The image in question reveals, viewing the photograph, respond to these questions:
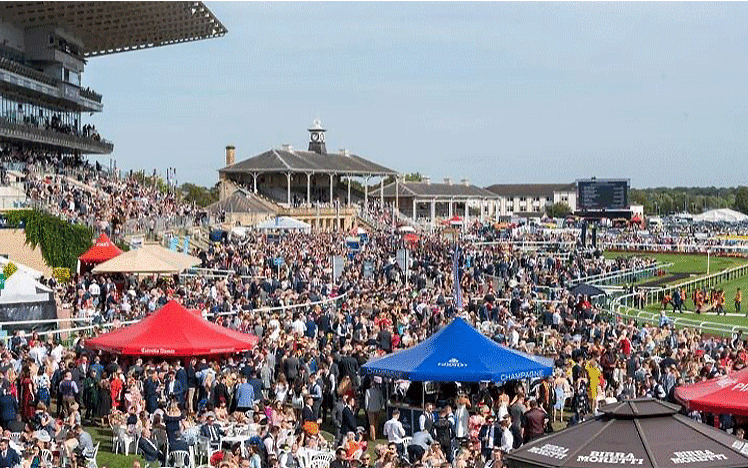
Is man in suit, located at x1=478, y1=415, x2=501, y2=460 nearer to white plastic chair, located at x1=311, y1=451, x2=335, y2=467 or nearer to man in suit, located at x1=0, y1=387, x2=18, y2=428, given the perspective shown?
white plastic chair, located at x1=311, y1=451, x2=335, y2=467

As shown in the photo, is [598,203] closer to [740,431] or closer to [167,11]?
[167,11]

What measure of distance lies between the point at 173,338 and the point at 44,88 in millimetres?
44471

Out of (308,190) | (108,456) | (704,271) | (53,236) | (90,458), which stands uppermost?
(308,190)

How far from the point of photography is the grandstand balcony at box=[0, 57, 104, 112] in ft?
180

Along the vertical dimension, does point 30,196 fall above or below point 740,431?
above

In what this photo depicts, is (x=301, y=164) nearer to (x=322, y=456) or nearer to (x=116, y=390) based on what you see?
(x=116, y=390)

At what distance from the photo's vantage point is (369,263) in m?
37.2

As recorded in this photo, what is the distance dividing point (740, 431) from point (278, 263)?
79.8ft

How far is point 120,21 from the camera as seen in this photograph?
6525 cm

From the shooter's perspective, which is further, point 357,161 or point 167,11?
point 357,161

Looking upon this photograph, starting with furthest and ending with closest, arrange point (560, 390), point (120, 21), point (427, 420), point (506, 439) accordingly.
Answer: point (120, 21)
point (560, 390)
point (427, 420)
point (506, 439)

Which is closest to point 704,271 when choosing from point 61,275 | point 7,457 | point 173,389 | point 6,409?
point 61,275

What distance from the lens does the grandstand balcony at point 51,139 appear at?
178ft

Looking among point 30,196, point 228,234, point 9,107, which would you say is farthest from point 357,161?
point 30,196
